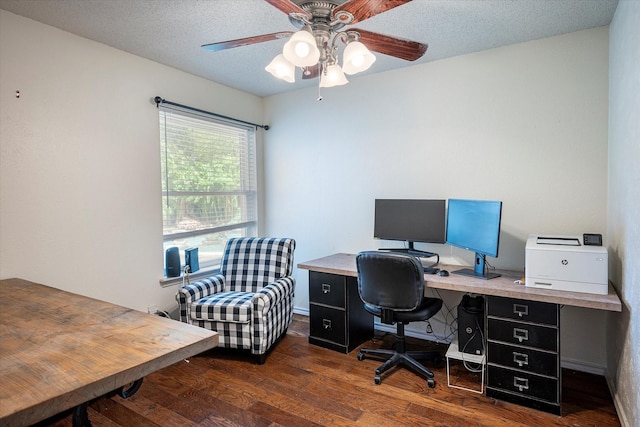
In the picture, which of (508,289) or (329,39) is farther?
(508,289)

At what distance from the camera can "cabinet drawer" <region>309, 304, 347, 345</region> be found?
3.04 m

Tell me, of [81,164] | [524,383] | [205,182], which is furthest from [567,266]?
[81,164]

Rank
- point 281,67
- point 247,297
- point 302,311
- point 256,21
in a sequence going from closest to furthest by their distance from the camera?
1. point 281,67
2. point 256,21
3. point 247,297
4. point 302,311

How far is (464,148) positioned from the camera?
3.06m

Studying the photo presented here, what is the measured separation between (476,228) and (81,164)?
283 cm

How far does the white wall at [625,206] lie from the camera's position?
1.78m

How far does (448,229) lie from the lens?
2916 millimetres

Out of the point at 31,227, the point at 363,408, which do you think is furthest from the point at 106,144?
the point at 363,408

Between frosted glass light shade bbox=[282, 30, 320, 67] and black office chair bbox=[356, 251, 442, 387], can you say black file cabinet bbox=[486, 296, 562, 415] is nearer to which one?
black office chair bbox=[356, 251, 442, 387]

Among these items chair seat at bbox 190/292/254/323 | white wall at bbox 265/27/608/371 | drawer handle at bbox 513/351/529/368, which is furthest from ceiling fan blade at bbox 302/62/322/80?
drawer handle at bbox 513/351/529/368

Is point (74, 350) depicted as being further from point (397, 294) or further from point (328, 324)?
point (328, 324)

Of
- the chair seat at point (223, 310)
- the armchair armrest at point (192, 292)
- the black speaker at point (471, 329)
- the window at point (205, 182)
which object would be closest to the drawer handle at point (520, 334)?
the black speaker at point (471, 329)

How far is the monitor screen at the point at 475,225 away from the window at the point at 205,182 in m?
2.19

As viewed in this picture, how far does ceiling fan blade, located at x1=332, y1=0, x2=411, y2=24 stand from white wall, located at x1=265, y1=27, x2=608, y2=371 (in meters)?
1.69
